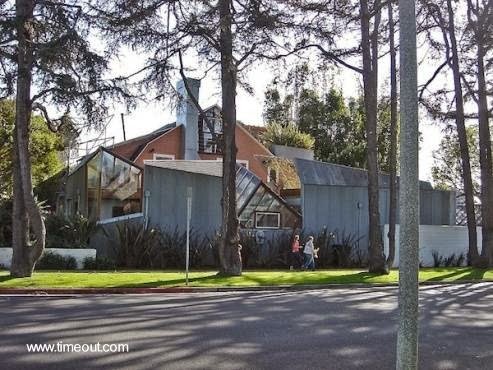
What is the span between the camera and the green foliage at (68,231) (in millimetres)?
24453

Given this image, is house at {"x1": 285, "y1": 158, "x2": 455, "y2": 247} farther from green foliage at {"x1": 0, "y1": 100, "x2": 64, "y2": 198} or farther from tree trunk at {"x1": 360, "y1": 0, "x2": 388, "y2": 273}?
green foliage at {"x1": 0, "y1": 100, "x2": 64, "y2": 198}

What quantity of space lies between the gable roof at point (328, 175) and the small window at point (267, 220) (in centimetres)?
231

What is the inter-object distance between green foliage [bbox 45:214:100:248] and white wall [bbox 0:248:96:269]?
0.89 metres

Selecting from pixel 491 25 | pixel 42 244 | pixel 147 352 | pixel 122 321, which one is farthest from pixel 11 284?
pixel 491 25

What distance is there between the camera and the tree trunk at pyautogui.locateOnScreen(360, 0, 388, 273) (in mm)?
23062

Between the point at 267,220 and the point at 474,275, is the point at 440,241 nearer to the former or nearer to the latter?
the point at 474,275

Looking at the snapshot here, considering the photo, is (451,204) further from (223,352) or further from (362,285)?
(223,352)

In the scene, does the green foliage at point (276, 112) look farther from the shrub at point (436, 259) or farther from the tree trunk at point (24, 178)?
the tree trunk at point (24, 178)

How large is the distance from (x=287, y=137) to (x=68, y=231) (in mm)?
25130

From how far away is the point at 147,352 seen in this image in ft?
25.8

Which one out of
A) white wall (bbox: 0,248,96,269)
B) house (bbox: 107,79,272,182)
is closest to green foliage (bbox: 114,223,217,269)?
white wall (bbox: 0,248,96,269)

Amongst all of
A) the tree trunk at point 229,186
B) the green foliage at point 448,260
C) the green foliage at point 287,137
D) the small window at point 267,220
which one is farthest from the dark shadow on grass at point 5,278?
the green foliage at point 287,137

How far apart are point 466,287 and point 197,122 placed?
24898mm

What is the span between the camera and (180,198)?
28.1m
